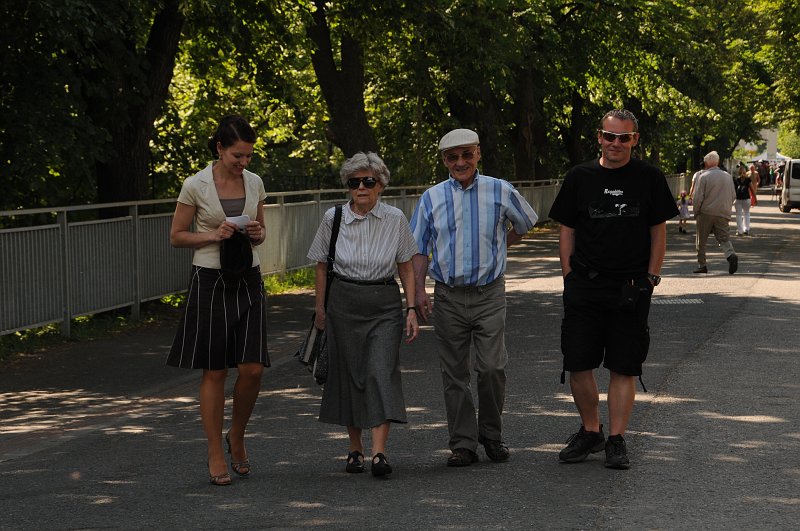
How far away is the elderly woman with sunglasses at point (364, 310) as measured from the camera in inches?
271

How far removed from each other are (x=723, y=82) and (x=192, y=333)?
45243mm

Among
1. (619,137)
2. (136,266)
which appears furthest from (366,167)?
(136,266)

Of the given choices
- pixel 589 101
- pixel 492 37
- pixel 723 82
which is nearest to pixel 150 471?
pixel 492 37

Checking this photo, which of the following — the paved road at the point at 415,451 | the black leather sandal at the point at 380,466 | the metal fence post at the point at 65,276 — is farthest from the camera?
the metal fence post at the point at 65,276

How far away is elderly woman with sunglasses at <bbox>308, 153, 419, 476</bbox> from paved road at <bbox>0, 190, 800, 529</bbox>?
327 millimetres

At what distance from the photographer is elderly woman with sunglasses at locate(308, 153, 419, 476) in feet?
22.6

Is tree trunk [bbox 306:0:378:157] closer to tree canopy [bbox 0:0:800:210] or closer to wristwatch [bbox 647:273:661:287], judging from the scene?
tree canopy [bbox 0:0:800:210]

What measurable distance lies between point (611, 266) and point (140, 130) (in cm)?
1015

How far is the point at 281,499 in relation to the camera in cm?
633

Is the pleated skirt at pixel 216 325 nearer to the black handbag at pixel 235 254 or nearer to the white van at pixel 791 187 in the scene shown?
the black handbag at pixel 235 254

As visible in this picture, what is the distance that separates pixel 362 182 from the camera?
6879 mm

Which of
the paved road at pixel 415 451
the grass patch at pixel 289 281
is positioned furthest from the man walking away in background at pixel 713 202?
the paved road at pixel 415 451

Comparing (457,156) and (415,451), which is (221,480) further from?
(457,156)

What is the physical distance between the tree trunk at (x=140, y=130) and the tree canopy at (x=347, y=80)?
2cm
